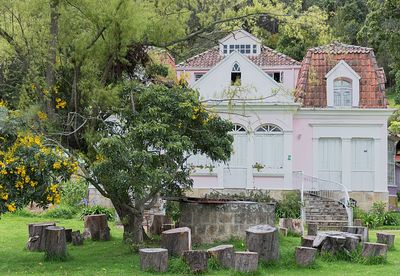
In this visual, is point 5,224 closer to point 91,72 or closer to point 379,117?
point 91,72

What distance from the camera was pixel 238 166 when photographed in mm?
27656

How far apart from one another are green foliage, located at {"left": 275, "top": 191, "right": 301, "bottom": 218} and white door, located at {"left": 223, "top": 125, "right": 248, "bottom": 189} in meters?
2.40

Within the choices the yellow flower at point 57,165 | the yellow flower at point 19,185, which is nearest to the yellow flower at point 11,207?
the yellow flower at point 19,185

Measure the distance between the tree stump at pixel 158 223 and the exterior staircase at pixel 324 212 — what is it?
18.9ft

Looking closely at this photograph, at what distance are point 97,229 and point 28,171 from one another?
610cm

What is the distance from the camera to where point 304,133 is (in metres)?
28.1

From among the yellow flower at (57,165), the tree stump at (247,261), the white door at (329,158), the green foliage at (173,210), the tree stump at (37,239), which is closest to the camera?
the tree stump at (247,261)

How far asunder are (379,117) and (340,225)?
21.9 feet

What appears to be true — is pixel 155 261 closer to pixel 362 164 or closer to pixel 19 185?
pixel 19 185

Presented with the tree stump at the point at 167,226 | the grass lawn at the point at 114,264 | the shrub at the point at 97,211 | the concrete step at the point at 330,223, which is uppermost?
the shrub at the point at 97,211

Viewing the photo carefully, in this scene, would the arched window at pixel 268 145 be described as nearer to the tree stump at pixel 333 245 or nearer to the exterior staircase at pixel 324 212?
the exterior staircase at pixel 324 212

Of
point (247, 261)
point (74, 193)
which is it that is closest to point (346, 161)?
point (74, 193)

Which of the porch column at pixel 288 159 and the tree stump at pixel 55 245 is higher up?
the porch column at pixel 288 159

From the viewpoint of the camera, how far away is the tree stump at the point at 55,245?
14.4 metres
